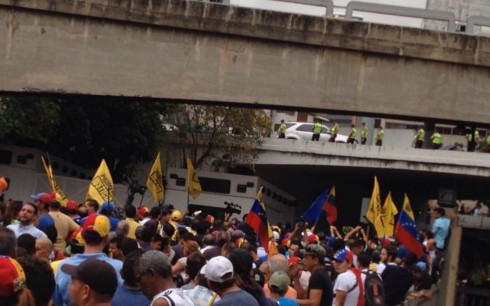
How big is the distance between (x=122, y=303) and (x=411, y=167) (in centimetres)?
3896

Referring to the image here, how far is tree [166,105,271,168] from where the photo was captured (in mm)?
48062

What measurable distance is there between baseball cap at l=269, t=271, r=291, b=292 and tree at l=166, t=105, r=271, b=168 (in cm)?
3584

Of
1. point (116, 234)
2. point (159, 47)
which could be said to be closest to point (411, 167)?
point (159, 47)

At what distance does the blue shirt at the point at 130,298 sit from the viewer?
8.92 meters

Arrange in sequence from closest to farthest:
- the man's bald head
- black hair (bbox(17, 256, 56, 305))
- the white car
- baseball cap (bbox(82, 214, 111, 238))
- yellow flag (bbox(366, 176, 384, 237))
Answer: black hair (bbox(17, 256, 56, 305)), baseball cap (bbox(82, 214, 111, 238)), the man's bald head, yellow flag (bbox(366, 176, 384, 237)), the white car

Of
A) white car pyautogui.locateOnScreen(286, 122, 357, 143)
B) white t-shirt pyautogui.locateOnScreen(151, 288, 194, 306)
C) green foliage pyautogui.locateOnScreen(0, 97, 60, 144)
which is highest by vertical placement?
white car pyautogui.locateOnScreen(286, 122, 357, 143)

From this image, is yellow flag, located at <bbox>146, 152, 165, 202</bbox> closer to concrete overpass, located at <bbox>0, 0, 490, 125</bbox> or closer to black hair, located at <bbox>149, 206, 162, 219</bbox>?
concrete overpass, located at <bbox>0, 0, 490, 125</bbox>

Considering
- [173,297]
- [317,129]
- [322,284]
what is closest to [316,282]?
[322,284]

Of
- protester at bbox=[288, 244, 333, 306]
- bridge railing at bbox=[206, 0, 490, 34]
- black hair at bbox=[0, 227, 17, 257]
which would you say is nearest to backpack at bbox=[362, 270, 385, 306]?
protester at bbox=[288, 244, 333, 306]

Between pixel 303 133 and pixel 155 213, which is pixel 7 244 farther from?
pixel 303 133

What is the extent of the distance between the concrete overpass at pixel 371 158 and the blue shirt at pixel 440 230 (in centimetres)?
2120

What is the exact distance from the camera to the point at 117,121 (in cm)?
4291

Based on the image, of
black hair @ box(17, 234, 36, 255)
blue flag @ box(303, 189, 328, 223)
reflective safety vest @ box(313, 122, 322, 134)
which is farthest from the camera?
reflective safety vest @ box(313, 122, 322, 134)

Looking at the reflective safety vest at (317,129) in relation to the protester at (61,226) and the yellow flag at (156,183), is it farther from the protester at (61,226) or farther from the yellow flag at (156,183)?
the protester at (61,226)
